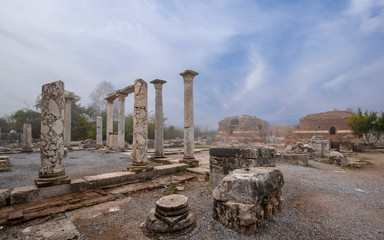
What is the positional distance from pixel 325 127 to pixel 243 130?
1240 cm

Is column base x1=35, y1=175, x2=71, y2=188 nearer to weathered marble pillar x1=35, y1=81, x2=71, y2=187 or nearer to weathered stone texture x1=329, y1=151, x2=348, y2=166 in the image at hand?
weathered marble pillar x1=35, y1=81, x2=71, y2=187

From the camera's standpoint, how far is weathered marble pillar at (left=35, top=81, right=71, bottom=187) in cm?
427

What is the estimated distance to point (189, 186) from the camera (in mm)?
5223

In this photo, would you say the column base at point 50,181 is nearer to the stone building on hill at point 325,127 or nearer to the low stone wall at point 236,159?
the low stone wall at point 236,159

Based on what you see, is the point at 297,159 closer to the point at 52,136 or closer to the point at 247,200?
the point at 247,200

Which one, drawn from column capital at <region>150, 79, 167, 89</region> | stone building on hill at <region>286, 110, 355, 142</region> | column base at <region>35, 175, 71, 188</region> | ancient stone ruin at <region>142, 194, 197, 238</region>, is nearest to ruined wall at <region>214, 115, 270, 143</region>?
stone building on hill at <region>286, 110, 355, 142</region>

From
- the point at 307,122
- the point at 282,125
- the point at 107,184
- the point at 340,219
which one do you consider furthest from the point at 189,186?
the point at 282,125

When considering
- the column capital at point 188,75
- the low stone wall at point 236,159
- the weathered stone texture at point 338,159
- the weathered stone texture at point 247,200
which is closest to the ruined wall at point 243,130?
the weathered stone texture at point 338,159

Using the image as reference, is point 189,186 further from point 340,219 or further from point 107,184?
point 340,219

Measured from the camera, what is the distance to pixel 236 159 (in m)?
4.54

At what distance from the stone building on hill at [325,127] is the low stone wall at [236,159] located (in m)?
26.3

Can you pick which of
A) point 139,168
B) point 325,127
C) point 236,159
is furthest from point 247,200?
point 325,127

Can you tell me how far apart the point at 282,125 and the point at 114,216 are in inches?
1838

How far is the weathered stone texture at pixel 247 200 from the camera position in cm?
277
